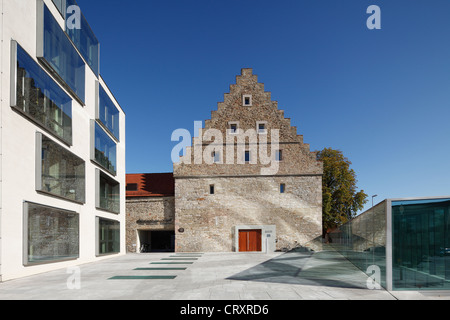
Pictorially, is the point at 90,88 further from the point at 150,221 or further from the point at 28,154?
the point at 150,221

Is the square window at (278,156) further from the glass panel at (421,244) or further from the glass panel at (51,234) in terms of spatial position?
the glass panel at (421,244)

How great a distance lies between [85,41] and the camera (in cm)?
1984

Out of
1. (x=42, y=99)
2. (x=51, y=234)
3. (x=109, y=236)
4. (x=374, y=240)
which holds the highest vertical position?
(x=42, y=99)

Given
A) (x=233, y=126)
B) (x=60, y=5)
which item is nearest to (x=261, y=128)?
(x=233, y=126)

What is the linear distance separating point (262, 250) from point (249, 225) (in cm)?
207

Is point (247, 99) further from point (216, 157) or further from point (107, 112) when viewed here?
point (107, 112)

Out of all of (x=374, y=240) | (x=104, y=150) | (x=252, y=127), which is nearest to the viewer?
(x=374, y=240)

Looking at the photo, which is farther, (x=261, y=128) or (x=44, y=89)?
(x=261, y=128)

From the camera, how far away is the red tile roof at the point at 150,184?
2866cm

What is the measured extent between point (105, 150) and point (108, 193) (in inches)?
118

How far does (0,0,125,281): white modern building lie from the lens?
1175cm

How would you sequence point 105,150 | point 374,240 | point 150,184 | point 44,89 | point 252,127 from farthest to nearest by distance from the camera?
1. point 150,184
2. point 252,127
3. point 105,150
4. point 44,89
5. point 374,240

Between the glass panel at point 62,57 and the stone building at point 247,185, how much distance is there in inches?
430

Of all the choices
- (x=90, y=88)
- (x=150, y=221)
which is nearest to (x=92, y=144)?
(x=90, y=88)
